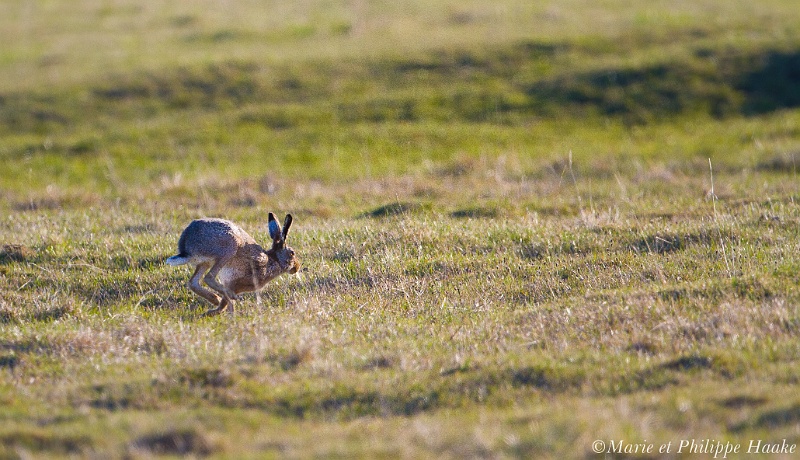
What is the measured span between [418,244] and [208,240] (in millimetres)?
2916

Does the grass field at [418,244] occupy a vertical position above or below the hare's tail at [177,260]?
below

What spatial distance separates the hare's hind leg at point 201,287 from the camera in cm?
848

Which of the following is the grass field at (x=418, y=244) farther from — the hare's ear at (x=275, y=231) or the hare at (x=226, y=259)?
the hare's ear at (x=275, y=231)

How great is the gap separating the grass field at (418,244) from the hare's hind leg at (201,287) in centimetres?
31

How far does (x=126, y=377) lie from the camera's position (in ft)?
22.1

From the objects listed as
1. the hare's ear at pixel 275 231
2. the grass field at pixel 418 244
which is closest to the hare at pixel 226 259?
the hare's ear at pixel 275 231

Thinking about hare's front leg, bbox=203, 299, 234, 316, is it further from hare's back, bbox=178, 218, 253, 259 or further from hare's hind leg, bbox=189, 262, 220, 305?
hare's back, bbox=178, 218, 253, 259

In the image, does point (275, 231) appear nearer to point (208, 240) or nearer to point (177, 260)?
point (208, 240)

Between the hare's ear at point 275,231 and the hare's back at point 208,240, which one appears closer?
the hare's back at point 208,240

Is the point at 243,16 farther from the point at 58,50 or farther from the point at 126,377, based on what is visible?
the point at 126,377

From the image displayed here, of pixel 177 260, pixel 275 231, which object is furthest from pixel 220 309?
pixel 275 231

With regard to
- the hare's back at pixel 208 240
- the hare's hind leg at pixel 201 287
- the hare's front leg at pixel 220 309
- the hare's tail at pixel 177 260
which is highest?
the hare's back at pixel 208 240

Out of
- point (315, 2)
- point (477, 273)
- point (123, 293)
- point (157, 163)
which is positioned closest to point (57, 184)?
point (157, 163)

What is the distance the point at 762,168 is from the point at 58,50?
2185cm
